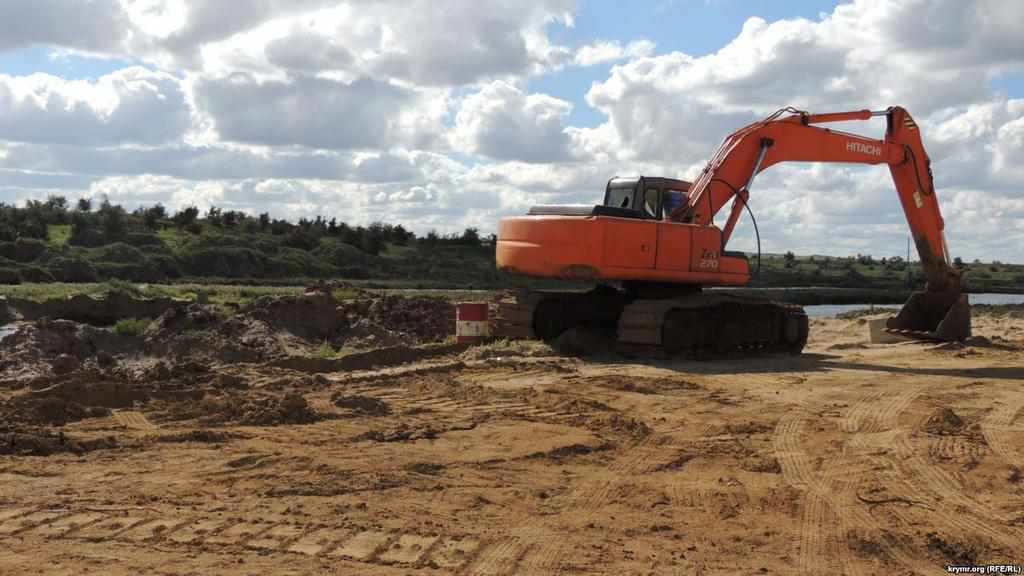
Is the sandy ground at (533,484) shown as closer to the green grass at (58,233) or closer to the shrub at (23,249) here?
the shrub at (23,249)

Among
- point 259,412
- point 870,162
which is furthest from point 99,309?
point 870,162

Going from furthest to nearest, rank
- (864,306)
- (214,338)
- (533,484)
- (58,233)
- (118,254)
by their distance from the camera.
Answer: (58,233) < (864,306) < (118,254) < (214,338) < (533,484)

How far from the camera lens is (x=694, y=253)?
17.7 meters

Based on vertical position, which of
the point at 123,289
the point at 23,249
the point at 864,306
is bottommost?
the point at 864,306

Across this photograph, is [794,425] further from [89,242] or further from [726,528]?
[89,242]

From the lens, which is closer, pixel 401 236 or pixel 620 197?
pixel 620 197

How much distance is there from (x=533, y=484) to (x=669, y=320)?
9545mm

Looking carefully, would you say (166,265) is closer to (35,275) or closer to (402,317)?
(35,275)

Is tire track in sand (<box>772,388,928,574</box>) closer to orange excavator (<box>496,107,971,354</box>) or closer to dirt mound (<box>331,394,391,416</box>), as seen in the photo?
dirt mound (<box>331,394,391,416</box>)

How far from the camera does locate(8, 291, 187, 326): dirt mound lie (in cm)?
2161

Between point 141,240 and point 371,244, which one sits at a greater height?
point 371,244

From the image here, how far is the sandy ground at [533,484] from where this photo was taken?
619cm

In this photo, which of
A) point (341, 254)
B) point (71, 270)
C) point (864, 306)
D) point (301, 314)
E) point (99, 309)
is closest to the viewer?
point (301, 314)

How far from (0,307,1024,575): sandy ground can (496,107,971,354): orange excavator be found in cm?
385
